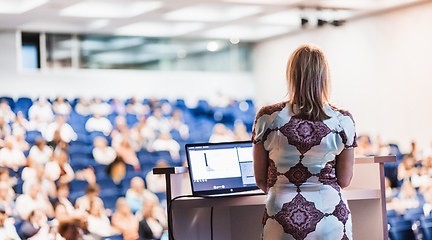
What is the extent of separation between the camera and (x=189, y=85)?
780 cm

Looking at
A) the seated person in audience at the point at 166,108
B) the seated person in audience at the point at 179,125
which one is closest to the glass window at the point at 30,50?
the seated person in audience at the point at 166,108

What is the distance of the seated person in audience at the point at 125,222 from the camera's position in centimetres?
427

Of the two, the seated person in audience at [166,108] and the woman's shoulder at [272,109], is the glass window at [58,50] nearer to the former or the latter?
the seated person in audience at [166,108]

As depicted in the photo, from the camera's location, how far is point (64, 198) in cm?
460

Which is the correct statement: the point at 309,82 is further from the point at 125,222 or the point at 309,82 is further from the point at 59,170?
the point at 59,170

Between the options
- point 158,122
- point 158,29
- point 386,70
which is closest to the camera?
point 158,122

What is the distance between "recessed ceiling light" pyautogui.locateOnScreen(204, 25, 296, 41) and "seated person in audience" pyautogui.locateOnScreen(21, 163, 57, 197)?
350 cm

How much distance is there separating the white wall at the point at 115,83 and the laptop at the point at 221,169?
218 inches

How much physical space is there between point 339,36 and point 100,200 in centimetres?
416

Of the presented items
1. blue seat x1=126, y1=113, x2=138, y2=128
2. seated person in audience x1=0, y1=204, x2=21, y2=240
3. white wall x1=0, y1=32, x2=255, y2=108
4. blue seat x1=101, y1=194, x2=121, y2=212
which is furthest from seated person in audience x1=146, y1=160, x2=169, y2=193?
white wall x1=0, y1=32, x2=255, y2=108

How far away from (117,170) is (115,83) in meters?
2.56

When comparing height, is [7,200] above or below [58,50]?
below

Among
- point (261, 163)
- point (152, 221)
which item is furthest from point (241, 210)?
point (152, 221)

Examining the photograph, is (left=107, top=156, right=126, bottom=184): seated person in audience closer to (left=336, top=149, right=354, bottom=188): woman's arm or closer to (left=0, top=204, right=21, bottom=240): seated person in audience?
(left=0, top=204, right=21, bottom=240): seated person in audience
